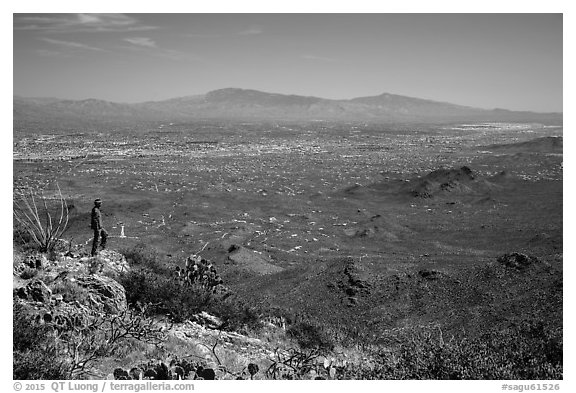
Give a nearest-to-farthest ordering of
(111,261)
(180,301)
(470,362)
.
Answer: (470,362)
(180,301)
(111,261)

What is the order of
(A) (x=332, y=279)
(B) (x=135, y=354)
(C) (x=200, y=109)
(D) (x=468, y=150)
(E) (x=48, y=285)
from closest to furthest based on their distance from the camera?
(B) (x=135, y=354), (E) (x=48, y=285), (A) (x=332, y=279), (D) (x=468, y=150), (C) (x=200, y=109)

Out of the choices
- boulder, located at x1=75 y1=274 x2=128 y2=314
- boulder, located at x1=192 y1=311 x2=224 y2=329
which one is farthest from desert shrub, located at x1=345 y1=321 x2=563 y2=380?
boulder, located at x1=75 y1=274 x2=128 y2=314

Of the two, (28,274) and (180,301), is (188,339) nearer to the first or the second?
(180,301)

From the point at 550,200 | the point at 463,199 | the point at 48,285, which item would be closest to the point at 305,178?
the point at 463,199

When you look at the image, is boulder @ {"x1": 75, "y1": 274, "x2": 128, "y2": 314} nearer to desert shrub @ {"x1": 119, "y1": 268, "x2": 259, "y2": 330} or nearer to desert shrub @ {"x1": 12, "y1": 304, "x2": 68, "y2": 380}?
desert shrub @ {"x1": 119, "y1": 268, "x2": 259, "y2": 330}

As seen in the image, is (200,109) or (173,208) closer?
(173,208)

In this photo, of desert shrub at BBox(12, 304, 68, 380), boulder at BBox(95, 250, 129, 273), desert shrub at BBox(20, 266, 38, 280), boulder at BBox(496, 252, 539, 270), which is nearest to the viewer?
desert shrub at BBox(12, 304, 68, 380)

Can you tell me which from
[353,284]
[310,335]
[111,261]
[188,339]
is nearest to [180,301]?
[188,339]
